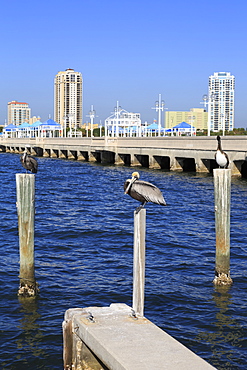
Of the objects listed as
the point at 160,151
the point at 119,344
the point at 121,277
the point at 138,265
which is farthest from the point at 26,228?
the point at 160,151

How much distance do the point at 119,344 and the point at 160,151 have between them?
45.8 meters

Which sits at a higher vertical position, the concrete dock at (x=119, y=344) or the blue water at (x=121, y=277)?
the concrete dock at (x=119, y=344)

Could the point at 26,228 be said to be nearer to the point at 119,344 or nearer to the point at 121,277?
the point at 121,277

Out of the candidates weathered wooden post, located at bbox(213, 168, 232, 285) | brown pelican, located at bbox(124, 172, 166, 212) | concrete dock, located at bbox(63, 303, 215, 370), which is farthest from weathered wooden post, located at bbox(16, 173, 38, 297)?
concrete dock, located at bbox(63, 303, 215, 370)

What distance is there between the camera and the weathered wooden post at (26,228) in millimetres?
11688

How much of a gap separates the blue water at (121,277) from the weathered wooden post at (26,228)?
0.36 metres

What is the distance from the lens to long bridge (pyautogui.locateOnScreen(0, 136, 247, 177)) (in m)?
39.8

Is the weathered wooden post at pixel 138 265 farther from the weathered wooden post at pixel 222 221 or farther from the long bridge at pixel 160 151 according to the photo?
the long bridge at pixel 160 151

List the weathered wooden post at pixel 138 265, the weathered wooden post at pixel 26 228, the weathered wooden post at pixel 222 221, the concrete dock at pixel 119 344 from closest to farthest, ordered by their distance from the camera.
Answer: the concrete dock at pixel 119 344, the weathered wooden post at pixel 138 265, the weathered wooden post at pixel 26 228, the weathered wooden post at pixel 222 221

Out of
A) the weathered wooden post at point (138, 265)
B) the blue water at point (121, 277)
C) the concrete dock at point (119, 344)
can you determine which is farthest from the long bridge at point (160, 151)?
the concrete dock at point (119, 344)

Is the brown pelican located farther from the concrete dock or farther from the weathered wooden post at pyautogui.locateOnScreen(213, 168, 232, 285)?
the weathered wooden post at pyautogui.locateOnScreen(213, 168, 232, 285)

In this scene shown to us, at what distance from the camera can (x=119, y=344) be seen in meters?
6.02

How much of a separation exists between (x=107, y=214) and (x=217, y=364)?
1531 cm

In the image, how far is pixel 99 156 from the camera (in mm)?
71562
